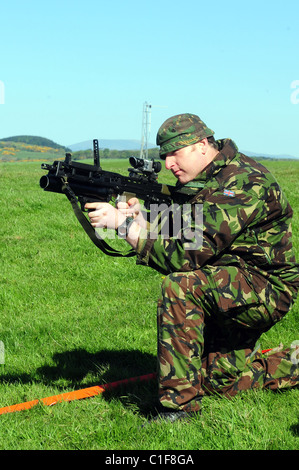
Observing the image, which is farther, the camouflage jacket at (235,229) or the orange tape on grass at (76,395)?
the orange tape on grass at (76,395)

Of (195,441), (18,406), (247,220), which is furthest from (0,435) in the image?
(247,220)

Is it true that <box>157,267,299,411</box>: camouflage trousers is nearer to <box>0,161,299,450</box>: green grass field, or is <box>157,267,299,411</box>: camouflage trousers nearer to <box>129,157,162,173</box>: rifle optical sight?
<box>0,161,299,450</box>: green grass field

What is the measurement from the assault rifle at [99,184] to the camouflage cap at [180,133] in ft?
1.27

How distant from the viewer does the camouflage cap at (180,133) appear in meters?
4.52

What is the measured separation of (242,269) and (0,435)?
2.31 metres

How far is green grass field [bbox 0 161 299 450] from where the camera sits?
3.98 meters

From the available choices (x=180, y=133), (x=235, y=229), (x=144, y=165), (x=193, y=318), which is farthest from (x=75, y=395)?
(x=180, y=133)

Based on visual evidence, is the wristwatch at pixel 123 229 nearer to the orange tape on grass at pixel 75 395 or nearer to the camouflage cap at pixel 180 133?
the camouflage cap at pixel 180 133

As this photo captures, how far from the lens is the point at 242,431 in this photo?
386 centimetres

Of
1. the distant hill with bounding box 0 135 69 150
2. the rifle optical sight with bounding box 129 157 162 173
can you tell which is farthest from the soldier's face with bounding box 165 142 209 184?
the distant hill with bounding box 0 135 69 150

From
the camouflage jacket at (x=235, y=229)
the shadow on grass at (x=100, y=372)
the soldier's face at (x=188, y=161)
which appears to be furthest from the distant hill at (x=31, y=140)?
the camouflage jacket at (x=235, y=229)

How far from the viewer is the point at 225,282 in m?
4.29

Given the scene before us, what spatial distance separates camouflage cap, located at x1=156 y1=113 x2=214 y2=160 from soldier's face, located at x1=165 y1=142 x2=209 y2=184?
57mm
